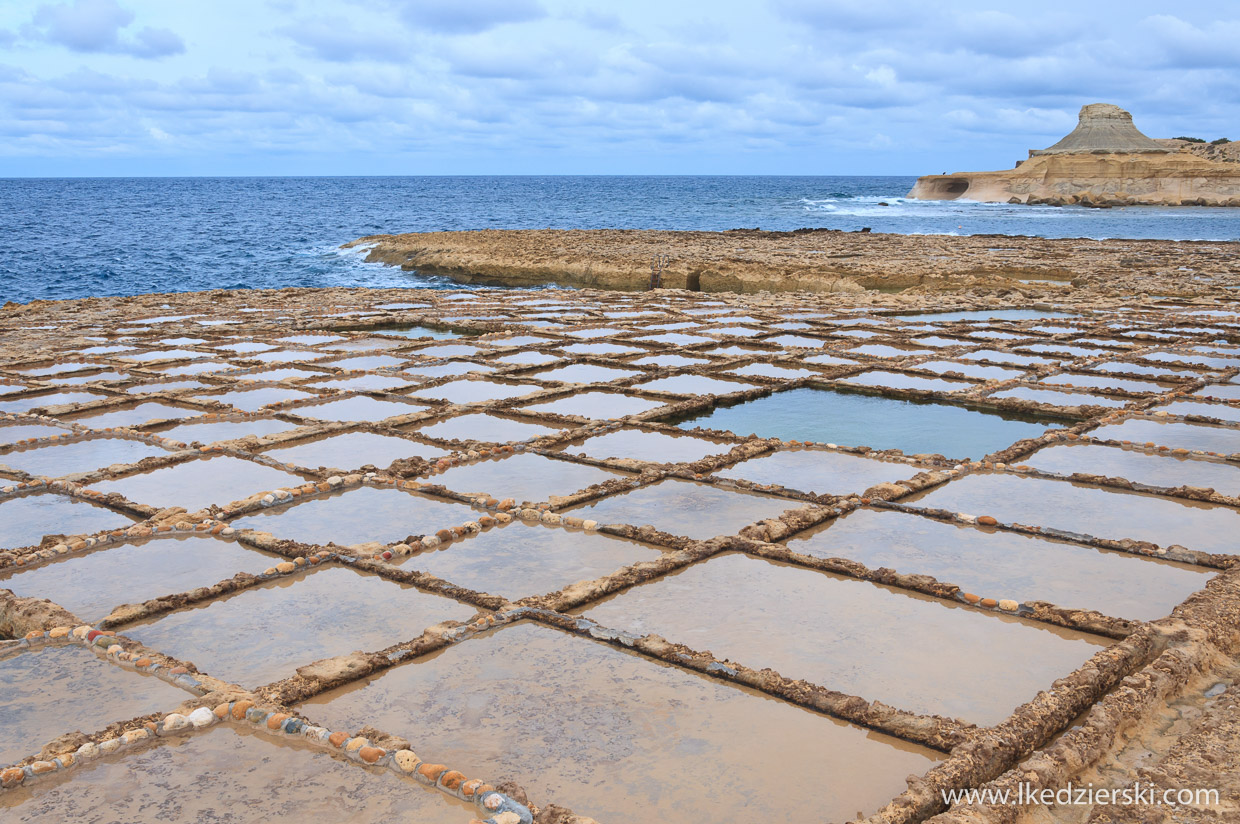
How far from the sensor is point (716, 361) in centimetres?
754

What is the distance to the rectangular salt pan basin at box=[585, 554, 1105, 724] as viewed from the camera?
2490mm

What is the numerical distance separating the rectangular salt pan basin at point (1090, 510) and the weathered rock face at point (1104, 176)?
6442 centimetres

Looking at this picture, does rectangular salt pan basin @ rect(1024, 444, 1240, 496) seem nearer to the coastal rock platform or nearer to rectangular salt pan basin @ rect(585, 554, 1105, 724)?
rectangular salt pan basin @ rect(585, 554, 1105, 724)

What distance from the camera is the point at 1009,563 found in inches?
130

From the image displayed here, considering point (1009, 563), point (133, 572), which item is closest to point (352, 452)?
point (133, 572)

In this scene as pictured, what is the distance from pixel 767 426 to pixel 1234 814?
374cm

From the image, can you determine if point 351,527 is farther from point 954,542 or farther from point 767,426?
point 767,426

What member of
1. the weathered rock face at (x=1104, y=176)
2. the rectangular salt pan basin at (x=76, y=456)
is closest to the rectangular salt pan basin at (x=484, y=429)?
the rectangular salt pan basin at (x=76, y=456)

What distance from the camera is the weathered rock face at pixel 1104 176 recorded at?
6062 cm

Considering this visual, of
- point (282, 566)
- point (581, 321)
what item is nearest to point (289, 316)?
point (581, 321)

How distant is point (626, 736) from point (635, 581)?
0.91 meters

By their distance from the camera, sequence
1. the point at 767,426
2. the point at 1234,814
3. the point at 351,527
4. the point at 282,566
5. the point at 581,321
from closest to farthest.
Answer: the point at 1234,814, the point at 282,566, the point at 351,527, the point at 767,426, the point at 581,321

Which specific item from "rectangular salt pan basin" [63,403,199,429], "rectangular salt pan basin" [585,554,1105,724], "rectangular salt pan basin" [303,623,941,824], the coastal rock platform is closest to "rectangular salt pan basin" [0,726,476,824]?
"rectangular salt pan basin" [303,623,941,824]

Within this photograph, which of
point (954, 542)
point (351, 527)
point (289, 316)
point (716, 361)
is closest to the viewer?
point (954, 542)
